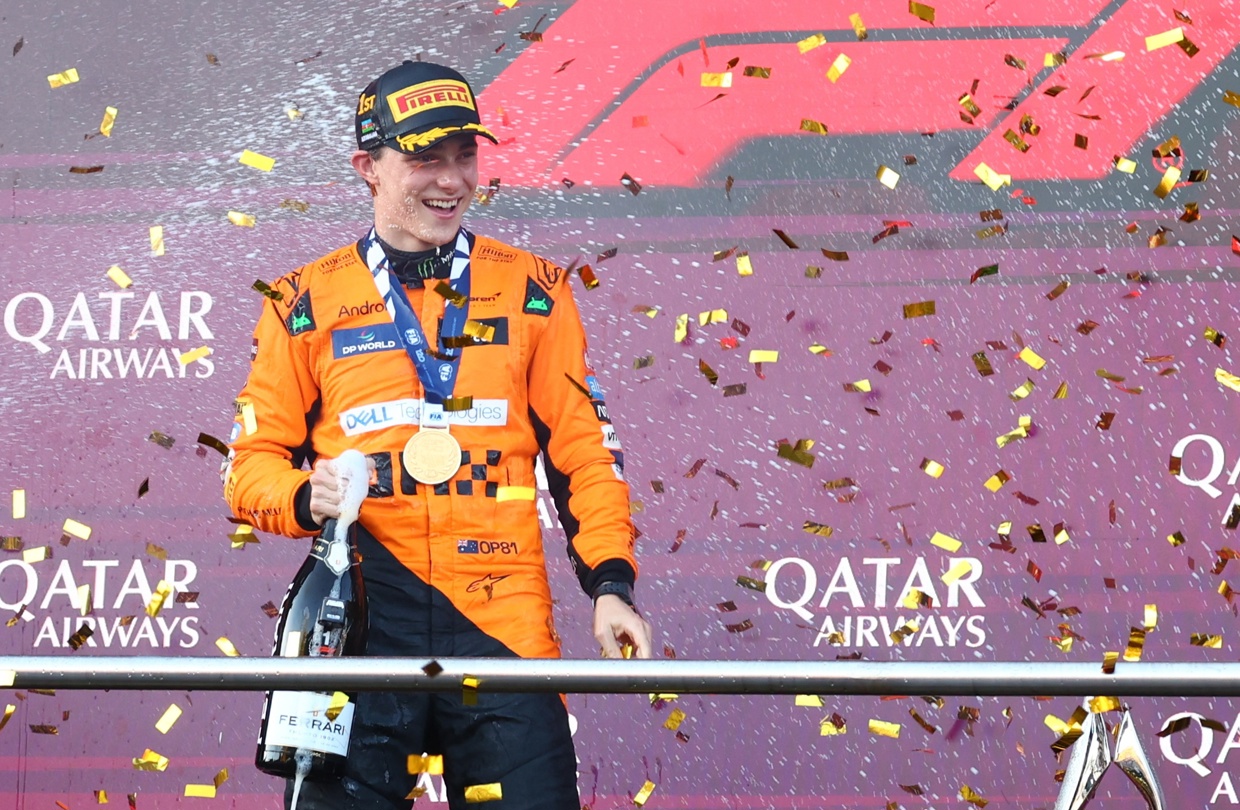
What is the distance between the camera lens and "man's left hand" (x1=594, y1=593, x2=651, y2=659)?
6.90 feet

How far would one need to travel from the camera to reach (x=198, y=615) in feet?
9.27

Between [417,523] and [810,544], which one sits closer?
[417,523]

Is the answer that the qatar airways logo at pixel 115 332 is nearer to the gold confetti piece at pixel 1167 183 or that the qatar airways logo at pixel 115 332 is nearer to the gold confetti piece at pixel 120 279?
the gold confetti piece at pixel 120 279

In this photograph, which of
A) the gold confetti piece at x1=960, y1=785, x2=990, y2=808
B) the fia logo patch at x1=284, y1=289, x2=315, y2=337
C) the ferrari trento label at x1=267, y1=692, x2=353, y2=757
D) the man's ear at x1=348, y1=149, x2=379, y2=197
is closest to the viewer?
the ferrari trento label at x1=267, y1=692, x2=353, y2=757

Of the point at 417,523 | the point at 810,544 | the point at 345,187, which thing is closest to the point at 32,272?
the point at 345,187

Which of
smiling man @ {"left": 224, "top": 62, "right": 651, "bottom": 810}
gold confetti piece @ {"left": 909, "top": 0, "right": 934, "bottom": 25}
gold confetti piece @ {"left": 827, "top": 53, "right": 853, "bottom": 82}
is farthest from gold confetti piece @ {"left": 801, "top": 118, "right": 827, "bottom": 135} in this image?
smiling man @ {"left": 224, "top": 62, "right": 651, "bottom": 810}

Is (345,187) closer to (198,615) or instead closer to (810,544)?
(198,615)

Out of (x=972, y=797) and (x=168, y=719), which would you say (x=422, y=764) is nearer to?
(x=168, y=719)

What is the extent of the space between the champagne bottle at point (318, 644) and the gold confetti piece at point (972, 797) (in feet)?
4.08

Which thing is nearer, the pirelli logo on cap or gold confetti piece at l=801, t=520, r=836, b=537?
the pirelli logo on cap

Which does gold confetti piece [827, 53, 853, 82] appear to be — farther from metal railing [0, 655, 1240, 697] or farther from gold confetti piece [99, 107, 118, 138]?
metal railing [0, 655, 1240, 697]

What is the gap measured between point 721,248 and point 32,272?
131cm

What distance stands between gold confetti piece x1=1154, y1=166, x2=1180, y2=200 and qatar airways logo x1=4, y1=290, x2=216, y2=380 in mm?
1797

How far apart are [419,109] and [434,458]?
537 millimetres
